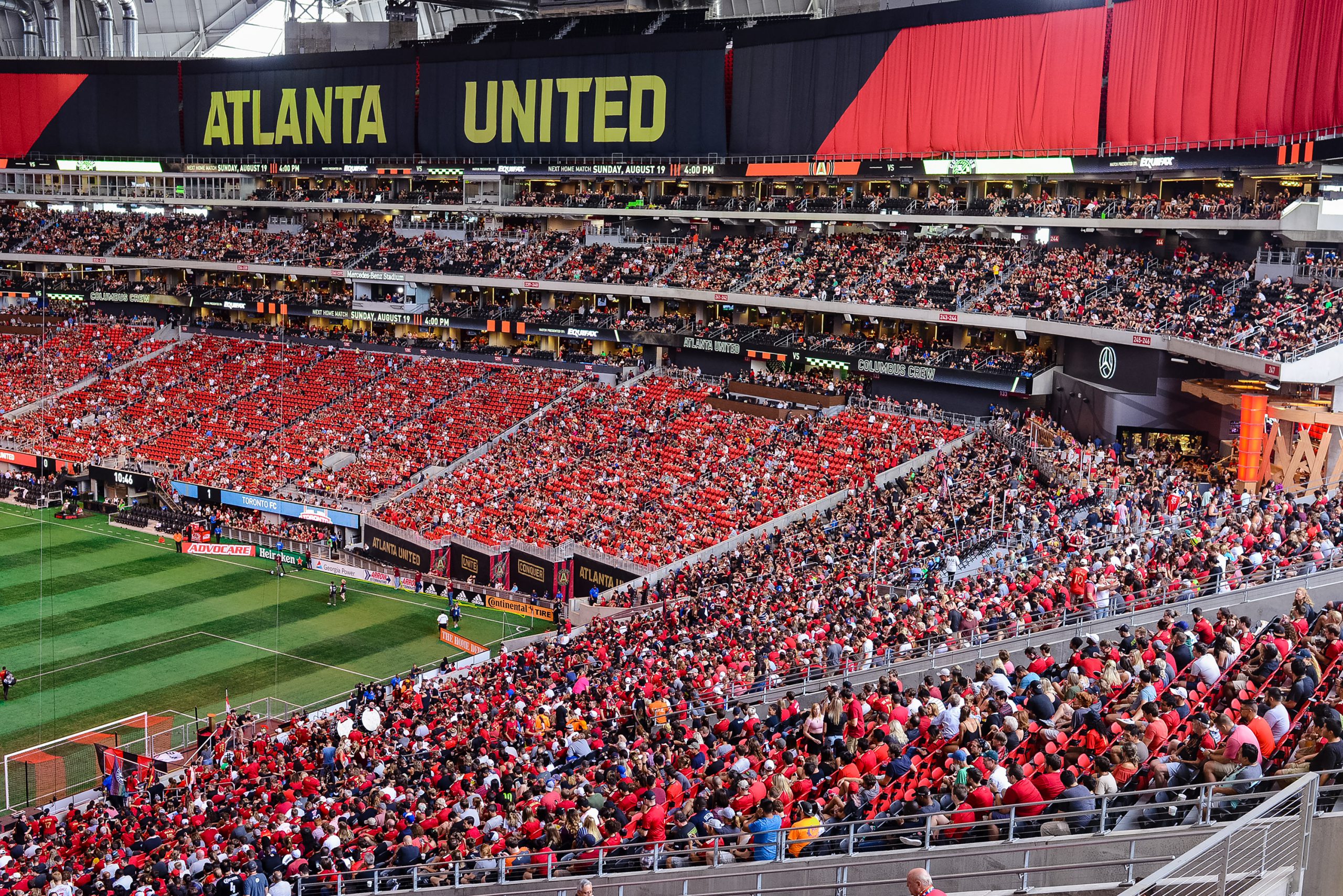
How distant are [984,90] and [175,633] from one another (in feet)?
104

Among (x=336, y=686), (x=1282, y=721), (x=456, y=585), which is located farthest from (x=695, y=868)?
(x=456, y=585)

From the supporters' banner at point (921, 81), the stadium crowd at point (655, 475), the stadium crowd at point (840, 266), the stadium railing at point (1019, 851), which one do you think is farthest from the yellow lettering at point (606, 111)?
the stadium railing at point (1019, 851)

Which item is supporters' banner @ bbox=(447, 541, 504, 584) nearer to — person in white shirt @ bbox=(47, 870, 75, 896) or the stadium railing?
person in white shirt @ bbox=(47, 870, 75, 896)

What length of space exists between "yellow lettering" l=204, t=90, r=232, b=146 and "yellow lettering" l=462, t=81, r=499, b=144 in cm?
1477

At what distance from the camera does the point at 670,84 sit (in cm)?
5144

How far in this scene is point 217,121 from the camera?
6319cm

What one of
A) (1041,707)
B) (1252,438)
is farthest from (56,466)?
(1041,707)

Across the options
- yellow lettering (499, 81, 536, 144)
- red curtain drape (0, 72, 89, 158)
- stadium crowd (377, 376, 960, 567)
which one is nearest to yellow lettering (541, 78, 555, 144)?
yellow lettering (499, 81, 536, 144)

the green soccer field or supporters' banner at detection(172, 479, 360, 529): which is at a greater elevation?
supporters' banner at detection(172, 479, 360, 529)

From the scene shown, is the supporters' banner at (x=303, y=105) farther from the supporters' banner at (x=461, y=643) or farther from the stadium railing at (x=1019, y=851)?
the stadium railing at (x=1019, y=851)

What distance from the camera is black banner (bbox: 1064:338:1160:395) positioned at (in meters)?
32.6

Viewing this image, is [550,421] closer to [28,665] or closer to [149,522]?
[149,522]

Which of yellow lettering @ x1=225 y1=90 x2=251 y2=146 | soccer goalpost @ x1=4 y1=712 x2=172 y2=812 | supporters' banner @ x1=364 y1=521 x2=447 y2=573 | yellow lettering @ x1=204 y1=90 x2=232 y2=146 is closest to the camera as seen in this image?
soccer goalpost @ x1=4 y1=712 x2=172 y2=812

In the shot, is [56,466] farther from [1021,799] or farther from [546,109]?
[1021,799]
